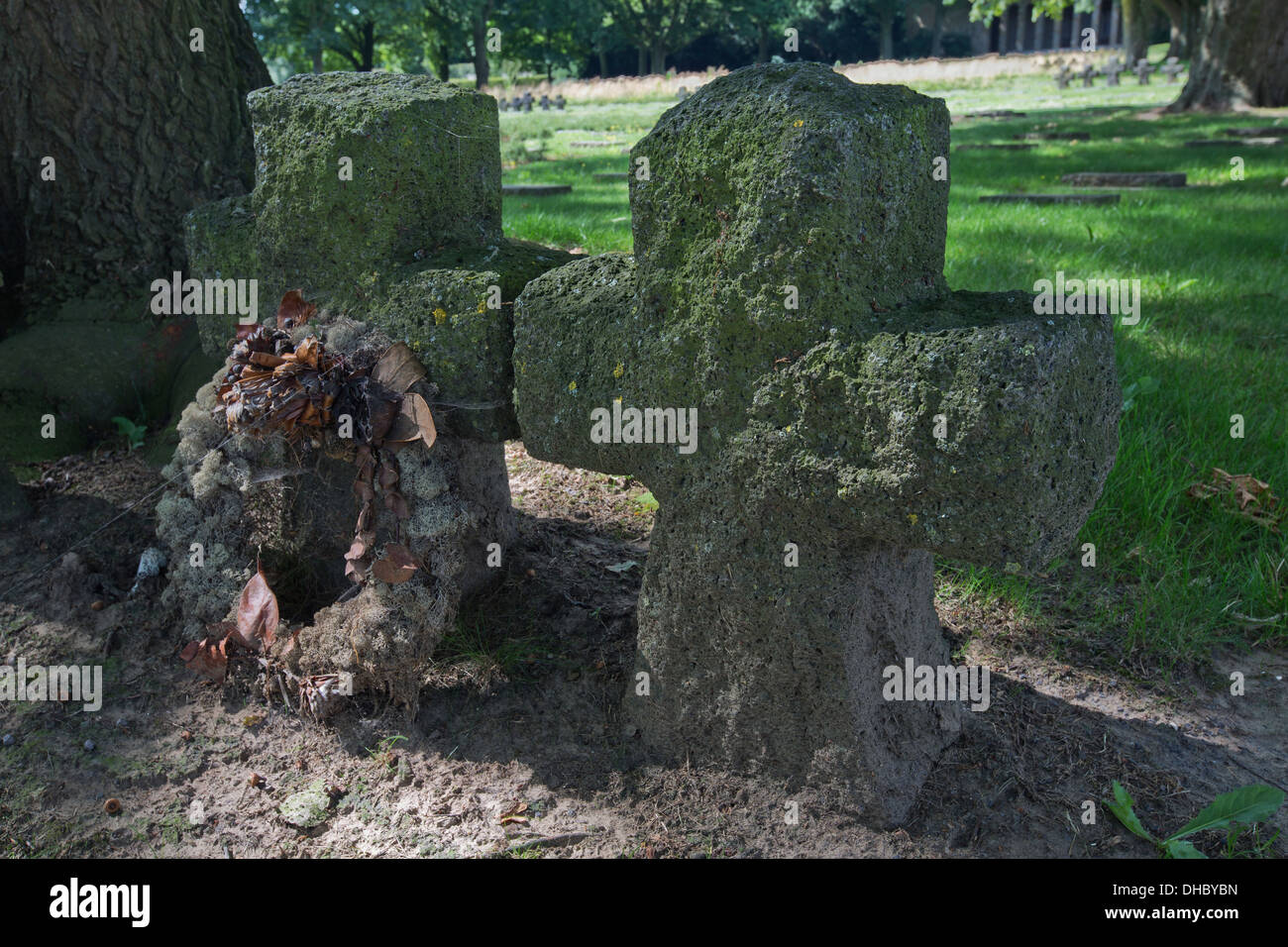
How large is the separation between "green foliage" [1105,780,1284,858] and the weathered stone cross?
471 millimetres

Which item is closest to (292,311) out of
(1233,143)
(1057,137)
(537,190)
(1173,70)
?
(537,190)

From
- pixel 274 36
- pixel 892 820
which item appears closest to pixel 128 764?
pixel 892 820

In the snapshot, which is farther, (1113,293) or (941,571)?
→ (1113,293)

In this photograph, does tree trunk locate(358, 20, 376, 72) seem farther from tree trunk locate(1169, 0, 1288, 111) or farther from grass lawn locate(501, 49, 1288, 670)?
grass lawn locate(501, 49, 1288, 670)

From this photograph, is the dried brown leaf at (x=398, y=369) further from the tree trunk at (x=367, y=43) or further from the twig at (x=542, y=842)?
the tree trunk at (x=367, y=43)

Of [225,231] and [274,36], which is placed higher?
[274,36]

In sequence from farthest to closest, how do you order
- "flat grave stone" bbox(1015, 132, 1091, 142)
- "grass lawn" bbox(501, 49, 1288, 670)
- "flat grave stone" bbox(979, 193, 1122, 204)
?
1. "flat grave stone" bbox(1015, 132, 1091, 142)
2. "flat grave stone" bbox(979, 193, 1122, 204)
3. "grass lawn" bbox(501, 49, 1288, 670)

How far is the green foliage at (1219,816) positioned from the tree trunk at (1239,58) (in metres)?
17.8

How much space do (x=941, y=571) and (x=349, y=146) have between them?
2.44m

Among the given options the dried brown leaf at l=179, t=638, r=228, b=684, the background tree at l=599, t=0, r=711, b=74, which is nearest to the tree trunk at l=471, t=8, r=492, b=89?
the background tree at l=599, t=0, r=711, b=74

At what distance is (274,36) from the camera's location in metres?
29.3

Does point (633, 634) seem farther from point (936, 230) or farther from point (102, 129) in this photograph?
point (102, 129)

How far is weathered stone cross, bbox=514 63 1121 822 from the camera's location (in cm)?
203

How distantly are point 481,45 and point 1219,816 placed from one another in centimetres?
3809
